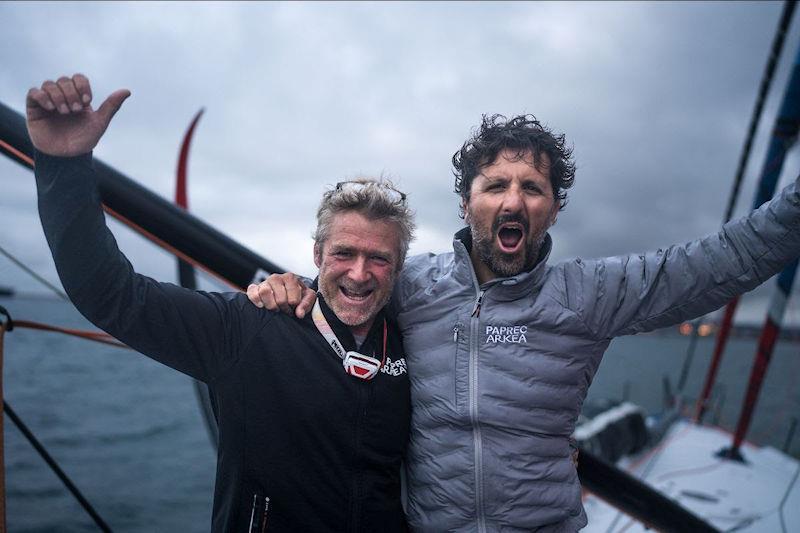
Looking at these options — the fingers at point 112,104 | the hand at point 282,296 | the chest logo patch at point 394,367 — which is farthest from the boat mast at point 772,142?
the fingers at point 112,104

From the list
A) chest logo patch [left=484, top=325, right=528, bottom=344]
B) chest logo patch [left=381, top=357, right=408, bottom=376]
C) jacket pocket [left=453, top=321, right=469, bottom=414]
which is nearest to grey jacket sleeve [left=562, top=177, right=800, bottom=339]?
chest logo patch [left=484, top=325, right=528, bottom=344]

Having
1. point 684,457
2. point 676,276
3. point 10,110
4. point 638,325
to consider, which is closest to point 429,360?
point 638,325

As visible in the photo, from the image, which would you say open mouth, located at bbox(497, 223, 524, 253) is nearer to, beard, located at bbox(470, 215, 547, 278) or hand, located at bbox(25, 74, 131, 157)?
beard, located at bbox(470, 215, 547, 278)

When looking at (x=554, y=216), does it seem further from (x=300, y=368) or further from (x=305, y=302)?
(x=300, y=368)

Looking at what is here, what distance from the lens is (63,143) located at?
5.54ft

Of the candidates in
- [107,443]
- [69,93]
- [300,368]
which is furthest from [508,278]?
[107,443]

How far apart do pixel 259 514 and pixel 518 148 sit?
6.67 ft

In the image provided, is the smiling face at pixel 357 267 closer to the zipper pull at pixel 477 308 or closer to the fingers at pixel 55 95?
the zipper pull at pixel 477 308

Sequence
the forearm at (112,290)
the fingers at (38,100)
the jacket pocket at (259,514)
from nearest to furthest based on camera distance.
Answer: the fingers at (38,100)
the forearm at (112,290)
the jacket pocket at (259,514)

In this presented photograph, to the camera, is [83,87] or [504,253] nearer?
[83,87]

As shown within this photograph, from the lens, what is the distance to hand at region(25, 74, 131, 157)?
5.20 ft

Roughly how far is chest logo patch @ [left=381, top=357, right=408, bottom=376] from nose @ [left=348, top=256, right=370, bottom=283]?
1.25 feet

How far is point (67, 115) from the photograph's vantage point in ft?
5.53

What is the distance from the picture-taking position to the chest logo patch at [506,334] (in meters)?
2.34
